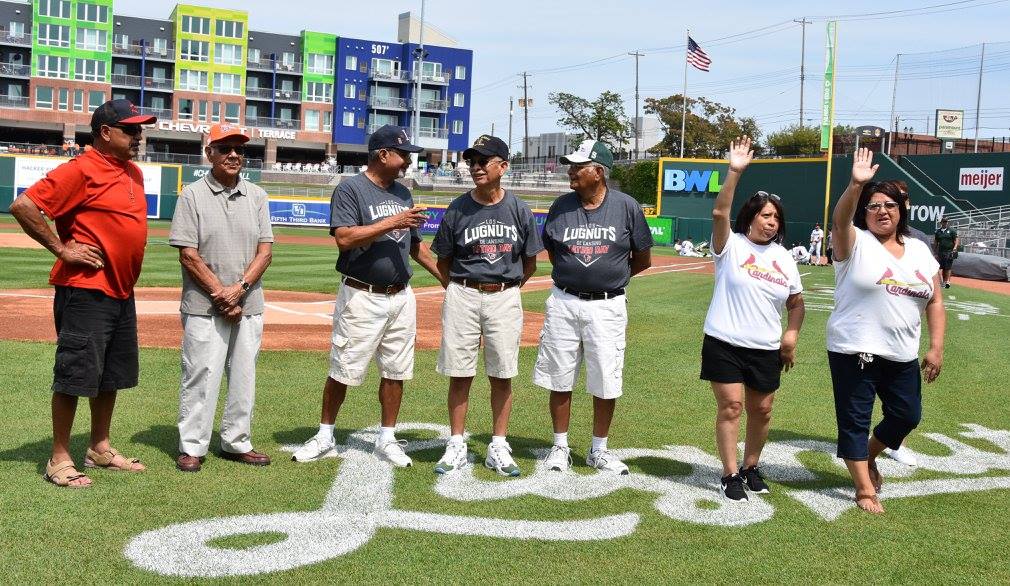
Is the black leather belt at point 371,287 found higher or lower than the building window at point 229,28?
lower

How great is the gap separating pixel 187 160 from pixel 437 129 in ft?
107

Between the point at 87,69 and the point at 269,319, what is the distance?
224 ft

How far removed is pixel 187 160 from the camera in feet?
171

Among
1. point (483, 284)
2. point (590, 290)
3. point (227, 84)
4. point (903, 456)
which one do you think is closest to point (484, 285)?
point (483, 284)

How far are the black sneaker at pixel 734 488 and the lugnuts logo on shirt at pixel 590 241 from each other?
1497 mm

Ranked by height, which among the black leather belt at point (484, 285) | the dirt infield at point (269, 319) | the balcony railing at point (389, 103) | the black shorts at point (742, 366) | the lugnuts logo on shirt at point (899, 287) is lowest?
the dirt infield at point (269, 319)

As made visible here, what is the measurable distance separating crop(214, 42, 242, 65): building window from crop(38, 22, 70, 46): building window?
34.7 feet

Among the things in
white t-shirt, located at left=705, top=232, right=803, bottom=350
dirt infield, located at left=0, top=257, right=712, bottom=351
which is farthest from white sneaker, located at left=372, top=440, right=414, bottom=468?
dirt infield, located at left=0, top=257, right=712, bottom=351

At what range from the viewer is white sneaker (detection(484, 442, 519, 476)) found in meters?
5.95

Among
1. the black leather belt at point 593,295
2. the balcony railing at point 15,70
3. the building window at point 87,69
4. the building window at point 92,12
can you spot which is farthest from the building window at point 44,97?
the black leather belt at point 593,295

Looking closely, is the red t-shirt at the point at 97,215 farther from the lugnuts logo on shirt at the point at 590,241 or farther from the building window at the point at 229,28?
the building window at the point at 229,28

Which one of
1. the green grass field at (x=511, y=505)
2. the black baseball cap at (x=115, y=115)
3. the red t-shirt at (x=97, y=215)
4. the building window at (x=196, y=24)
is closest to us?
the green grass field at (x=511, y=505)

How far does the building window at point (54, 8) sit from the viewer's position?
238ft

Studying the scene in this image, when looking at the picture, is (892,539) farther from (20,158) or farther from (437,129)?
(437,129)
